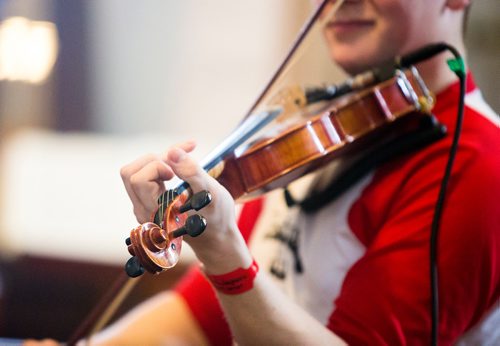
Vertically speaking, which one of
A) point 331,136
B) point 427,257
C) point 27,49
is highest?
point 27,49

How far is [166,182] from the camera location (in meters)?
0.46

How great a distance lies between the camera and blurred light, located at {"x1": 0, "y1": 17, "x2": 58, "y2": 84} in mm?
1220

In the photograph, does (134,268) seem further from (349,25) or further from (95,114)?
(95,114)

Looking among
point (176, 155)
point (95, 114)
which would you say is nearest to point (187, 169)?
point (176, 155)

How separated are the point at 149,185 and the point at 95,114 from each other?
4.86ft

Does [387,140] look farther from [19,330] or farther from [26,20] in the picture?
[19,330]

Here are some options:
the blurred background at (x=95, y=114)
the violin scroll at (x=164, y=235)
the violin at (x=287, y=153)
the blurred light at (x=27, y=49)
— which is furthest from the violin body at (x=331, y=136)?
the blurred background at (x=95, y=114)

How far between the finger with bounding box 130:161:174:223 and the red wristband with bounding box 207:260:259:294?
80 mm

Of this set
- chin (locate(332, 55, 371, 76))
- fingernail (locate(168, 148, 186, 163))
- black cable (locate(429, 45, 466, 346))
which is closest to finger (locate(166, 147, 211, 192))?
fingernail (locate(168, 148, 186, 163))

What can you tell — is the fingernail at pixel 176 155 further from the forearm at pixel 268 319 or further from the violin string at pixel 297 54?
the violin string at pixel 297 54

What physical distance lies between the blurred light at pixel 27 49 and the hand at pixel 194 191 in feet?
2.59

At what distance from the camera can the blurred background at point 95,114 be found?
1748 mm

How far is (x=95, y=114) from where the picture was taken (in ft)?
6.16

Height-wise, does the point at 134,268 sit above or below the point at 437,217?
above
